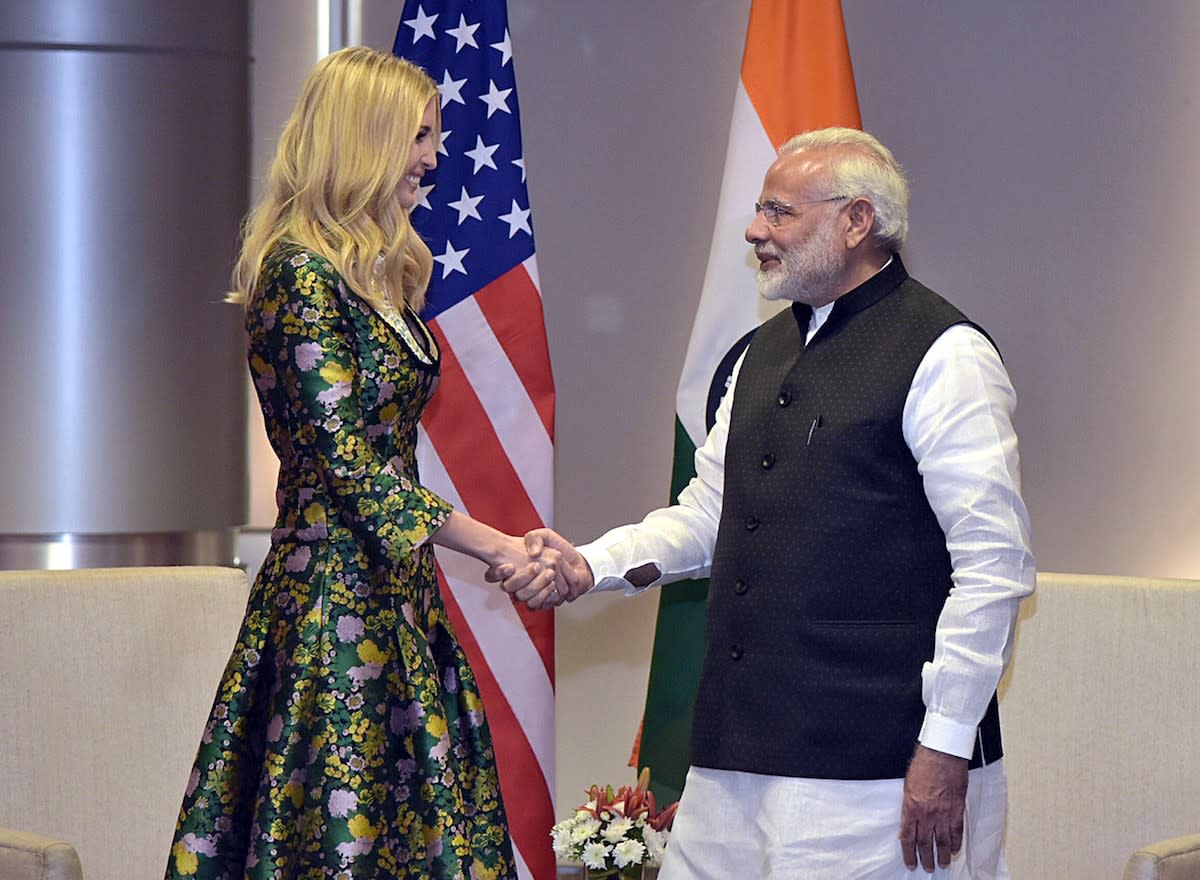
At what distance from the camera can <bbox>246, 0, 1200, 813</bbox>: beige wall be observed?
12.7 feet

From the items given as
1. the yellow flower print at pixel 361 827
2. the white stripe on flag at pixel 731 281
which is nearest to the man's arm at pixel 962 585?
the yellow flower print at pixel 361 827

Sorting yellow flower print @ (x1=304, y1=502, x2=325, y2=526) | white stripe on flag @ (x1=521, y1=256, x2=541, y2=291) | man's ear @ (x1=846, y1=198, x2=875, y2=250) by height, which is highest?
white stripe on flag @ (x1=521, y1=256, x2=541, y2=291)

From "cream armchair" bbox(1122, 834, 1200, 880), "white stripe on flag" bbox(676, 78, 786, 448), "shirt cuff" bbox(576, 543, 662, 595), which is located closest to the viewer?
"cream armchair" bbox(1122, 834, 1200, 880)

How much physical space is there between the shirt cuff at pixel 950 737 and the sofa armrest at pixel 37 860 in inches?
51.2

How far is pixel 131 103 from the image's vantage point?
375cm

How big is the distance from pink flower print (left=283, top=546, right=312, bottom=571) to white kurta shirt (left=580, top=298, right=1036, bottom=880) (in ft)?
2.45

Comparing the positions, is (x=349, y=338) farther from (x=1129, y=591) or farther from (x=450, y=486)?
(x=1129, y=591)

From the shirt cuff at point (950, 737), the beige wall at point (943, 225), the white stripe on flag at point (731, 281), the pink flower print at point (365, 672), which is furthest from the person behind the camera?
the beige wall at point (943, 225)

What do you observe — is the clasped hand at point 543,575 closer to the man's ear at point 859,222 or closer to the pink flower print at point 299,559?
the pink flower print at point 299,559

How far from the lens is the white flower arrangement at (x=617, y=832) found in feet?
10.8

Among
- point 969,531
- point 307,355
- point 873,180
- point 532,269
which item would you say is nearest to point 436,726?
point 307,355

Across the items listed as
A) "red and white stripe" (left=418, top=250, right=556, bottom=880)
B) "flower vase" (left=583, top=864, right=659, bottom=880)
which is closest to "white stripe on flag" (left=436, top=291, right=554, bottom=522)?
"red and white stripe" (left=418, top=250, right=556, bottom=880)

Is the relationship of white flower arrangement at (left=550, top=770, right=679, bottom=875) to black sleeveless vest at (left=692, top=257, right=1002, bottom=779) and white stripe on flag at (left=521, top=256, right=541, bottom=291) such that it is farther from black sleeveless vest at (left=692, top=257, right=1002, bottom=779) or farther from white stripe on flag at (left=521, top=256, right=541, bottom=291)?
white stripe on flag at (left=521, top=256, right=541, bottom=291)

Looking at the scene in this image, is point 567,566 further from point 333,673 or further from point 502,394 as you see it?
point 502,394
